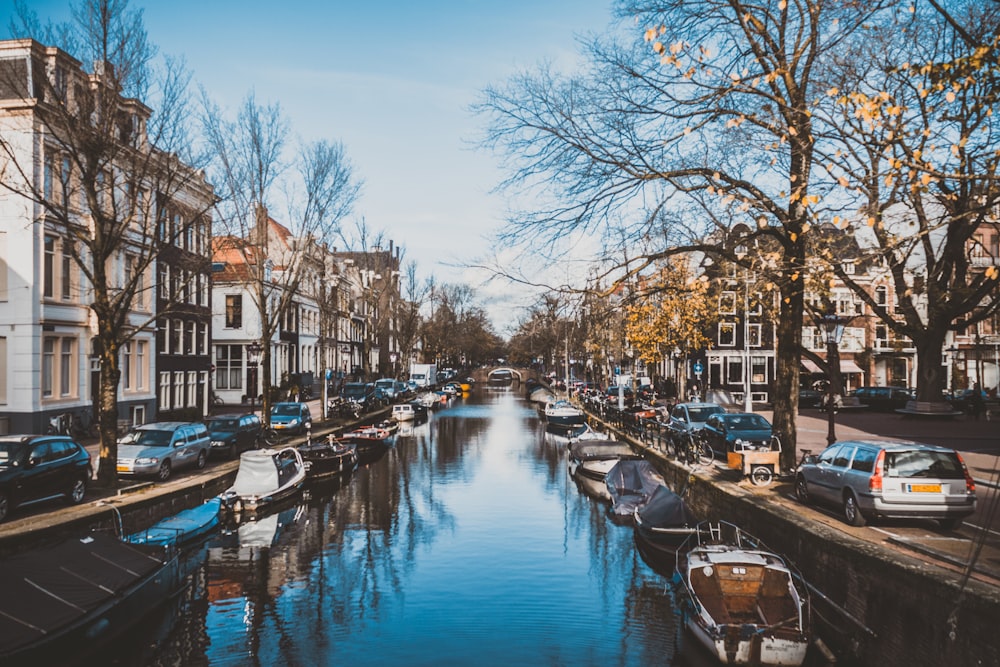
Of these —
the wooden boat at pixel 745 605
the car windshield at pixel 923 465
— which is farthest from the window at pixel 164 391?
the car windshield at pixel 923 465

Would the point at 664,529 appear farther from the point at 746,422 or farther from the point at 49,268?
the point at 49,268

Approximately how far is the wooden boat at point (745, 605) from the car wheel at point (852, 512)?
2793 millimetres

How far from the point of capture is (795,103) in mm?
18484

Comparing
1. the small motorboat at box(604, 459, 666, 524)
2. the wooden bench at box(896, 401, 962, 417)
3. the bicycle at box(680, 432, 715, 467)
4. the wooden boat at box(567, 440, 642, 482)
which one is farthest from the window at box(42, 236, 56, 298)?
the wooden bench at box(896, 401, 962, 417)

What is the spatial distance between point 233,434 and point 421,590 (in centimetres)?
1573

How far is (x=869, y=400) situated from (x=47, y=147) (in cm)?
4939

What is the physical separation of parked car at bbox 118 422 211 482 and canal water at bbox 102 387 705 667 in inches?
144

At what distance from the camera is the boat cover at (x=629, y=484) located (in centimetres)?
2370

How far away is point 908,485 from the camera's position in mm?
15438

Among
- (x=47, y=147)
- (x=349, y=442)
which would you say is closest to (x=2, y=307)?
(x=47, y=147)

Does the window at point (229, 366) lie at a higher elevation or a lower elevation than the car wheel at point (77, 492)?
higher

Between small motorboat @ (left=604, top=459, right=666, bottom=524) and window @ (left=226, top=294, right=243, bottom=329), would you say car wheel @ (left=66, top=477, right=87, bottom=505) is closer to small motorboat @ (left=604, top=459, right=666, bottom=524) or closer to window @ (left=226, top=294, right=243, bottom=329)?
small motorboat @ (left=604, top=459, right=666, bottom=524)

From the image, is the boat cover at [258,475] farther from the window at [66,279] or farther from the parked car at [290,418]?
the window at [66,279]

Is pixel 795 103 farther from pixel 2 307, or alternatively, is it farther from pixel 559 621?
pixel 2 307
